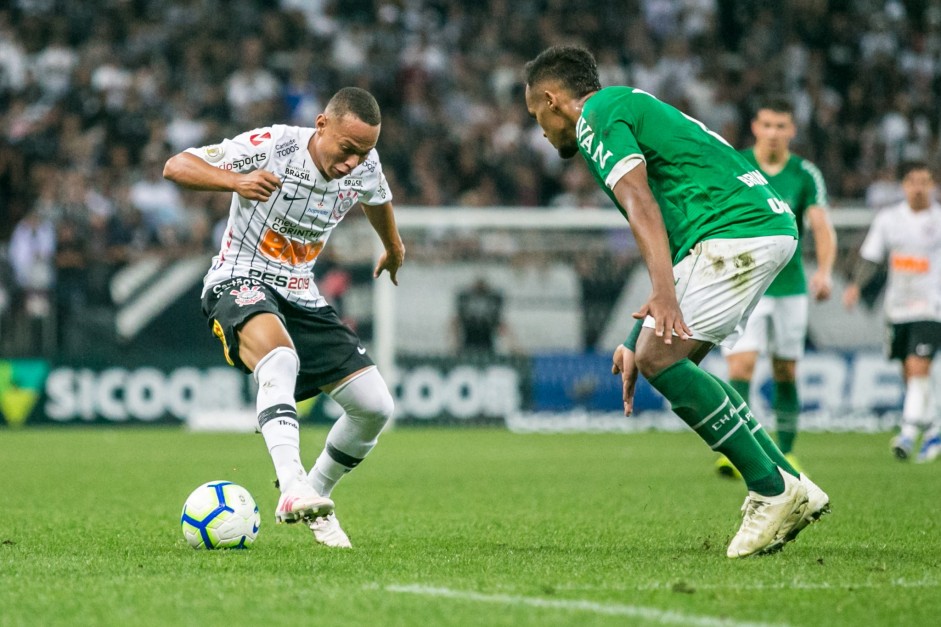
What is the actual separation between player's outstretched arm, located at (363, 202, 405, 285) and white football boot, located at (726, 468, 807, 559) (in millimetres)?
2357

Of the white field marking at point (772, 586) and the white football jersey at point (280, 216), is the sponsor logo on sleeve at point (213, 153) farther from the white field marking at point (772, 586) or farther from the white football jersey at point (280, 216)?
the white field marking at point (772, 586)

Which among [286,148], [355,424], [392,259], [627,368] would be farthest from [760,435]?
[286,148]

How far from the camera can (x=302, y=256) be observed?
6.62 meters

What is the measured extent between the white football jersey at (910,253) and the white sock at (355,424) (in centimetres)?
714

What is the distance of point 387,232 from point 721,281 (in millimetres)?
2118

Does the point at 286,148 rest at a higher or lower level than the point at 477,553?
higher

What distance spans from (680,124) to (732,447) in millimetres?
1395

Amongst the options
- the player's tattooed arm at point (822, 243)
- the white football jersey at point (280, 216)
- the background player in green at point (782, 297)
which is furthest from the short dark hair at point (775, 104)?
the white football jersey at point (280, 216)

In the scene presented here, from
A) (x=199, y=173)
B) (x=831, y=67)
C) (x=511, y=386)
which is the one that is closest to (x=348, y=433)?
(x=199, y=173)

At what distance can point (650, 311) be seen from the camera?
541 cm

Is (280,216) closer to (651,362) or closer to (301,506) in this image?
(301,506)

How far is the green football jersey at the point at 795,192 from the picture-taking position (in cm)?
998

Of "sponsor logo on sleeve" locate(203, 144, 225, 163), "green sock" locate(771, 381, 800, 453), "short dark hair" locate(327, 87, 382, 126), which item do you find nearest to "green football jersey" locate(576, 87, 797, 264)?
"short dark hair" locate(327, 87, 382, 126)

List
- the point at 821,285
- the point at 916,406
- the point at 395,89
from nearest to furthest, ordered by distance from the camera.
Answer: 1. the point at 821,285
2. the point at 916,406
3. the point at 395,89
